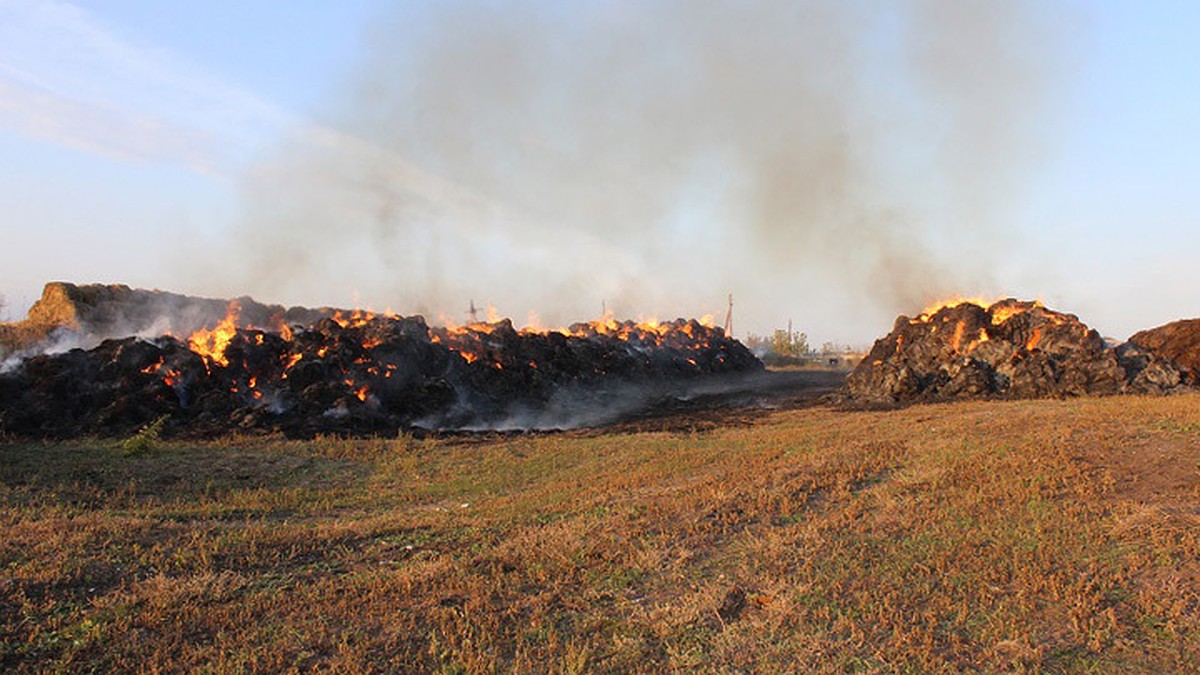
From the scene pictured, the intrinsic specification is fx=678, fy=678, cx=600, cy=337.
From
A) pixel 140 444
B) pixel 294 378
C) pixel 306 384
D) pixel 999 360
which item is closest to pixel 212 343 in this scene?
pixel 294 378

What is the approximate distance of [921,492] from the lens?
1134 centimetres

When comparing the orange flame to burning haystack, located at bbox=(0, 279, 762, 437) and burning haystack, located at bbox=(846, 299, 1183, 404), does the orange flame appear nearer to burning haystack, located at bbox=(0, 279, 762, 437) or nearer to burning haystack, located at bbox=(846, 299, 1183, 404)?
burning haystack, located at bbox=(0, 279, 762, 437)

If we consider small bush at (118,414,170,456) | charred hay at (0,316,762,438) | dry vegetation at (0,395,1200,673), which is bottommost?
dry vegetation at (0,395,1200,673)

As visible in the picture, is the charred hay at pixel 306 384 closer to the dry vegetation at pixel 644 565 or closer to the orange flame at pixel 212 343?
the orange flame at pixel 212 343

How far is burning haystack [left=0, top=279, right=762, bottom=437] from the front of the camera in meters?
22.2

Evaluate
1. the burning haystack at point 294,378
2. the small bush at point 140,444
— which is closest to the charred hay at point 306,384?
the burning haystack at point 294,378

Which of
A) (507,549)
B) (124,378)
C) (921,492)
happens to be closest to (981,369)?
(921,492)

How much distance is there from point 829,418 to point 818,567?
17564mm

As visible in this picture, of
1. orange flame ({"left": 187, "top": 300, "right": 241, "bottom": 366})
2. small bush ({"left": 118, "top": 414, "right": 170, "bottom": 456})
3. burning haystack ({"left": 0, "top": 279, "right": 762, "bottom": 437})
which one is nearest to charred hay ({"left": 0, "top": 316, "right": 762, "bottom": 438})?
burning haystack ({"left": 0, "top": 279, "right": 762, "bottom": 437})

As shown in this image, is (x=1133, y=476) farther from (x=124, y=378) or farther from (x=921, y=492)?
(x=124, y=378)

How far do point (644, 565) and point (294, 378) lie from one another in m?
20.6

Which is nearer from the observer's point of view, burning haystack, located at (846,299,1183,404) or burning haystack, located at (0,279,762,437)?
burning haystack, located at (0,279,762,437)

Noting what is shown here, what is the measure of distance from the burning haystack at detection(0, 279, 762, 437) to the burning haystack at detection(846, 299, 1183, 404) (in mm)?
12952

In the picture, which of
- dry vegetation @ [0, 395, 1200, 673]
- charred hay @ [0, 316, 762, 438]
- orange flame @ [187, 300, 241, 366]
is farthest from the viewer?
orange flame @ [187, 300, 241, 366]
